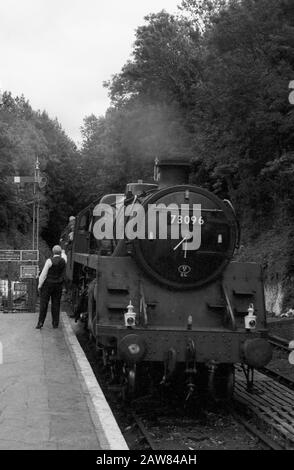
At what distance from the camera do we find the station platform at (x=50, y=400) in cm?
540

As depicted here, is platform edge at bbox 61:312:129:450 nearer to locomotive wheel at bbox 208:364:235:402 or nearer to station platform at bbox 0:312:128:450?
station platform at bbox 0:312:128:450

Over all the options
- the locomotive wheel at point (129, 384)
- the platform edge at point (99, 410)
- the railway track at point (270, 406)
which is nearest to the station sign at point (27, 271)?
the platform edge at point (99, 410)

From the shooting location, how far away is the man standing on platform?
11.8m

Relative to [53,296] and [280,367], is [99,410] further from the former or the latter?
[53,296]

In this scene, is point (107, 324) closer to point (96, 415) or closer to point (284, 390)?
point (96, 415)

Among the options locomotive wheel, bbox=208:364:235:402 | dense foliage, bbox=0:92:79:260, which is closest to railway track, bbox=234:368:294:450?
locomotive wheel, bbox=208:364:235:402

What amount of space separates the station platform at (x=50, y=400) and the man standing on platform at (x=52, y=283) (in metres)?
1.02

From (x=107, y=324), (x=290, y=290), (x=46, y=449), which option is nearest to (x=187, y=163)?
(x=107, y=324)

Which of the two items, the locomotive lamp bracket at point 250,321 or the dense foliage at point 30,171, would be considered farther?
the dense foliage at point 30,171

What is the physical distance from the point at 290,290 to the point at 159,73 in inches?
770

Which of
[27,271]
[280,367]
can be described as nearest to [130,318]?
[280,367]

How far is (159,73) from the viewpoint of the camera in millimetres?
32719

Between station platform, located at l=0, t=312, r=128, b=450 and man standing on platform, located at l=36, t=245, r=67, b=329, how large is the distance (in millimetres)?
1017

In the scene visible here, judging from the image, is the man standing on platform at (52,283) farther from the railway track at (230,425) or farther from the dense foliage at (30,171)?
the dense foliage at (30,171)
